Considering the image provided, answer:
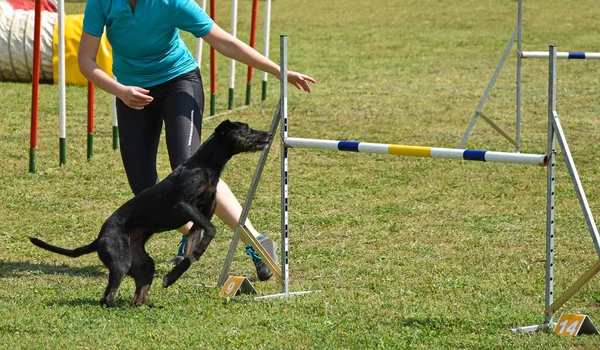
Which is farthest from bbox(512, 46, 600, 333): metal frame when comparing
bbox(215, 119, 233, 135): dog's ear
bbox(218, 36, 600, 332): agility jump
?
bbox(215, 119, 233, 135): dog's ear

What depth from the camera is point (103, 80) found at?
16.7ft

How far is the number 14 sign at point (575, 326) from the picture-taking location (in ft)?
14.0

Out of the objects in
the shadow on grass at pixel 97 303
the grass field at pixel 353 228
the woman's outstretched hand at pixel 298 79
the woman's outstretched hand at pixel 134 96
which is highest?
the woman's outstretched hand at pixel 298 79

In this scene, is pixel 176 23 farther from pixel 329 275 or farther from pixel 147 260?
pixel 329 275

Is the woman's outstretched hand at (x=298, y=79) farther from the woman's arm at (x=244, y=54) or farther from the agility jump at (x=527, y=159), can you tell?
the agility jump at (x=527, y=159)

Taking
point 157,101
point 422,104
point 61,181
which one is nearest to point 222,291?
point 157,101

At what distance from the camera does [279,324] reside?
14.9ft

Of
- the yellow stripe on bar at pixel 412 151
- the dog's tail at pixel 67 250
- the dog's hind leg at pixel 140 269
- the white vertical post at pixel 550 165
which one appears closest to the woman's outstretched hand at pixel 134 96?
the dog's hind leg at pixel 140 269

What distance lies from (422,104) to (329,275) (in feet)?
24.9

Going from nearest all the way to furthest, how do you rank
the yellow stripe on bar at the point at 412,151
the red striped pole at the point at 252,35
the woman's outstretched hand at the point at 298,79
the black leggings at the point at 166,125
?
the yellow stripe on bar at the point at 412,151, the woman's outstretched hand at the point at 298,79, the black leggings at the point at 166,125, the red striped pole at the point at 252,35

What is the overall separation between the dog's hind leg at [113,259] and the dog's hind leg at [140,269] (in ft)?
0.32

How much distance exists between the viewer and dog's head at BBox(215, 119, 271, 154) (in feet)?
16.5

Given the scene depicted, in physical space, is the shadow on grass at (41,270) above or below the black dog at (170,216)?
below

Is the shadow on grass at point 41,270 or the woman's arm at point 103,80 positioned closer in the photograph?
the woman's arm at point 103,80
